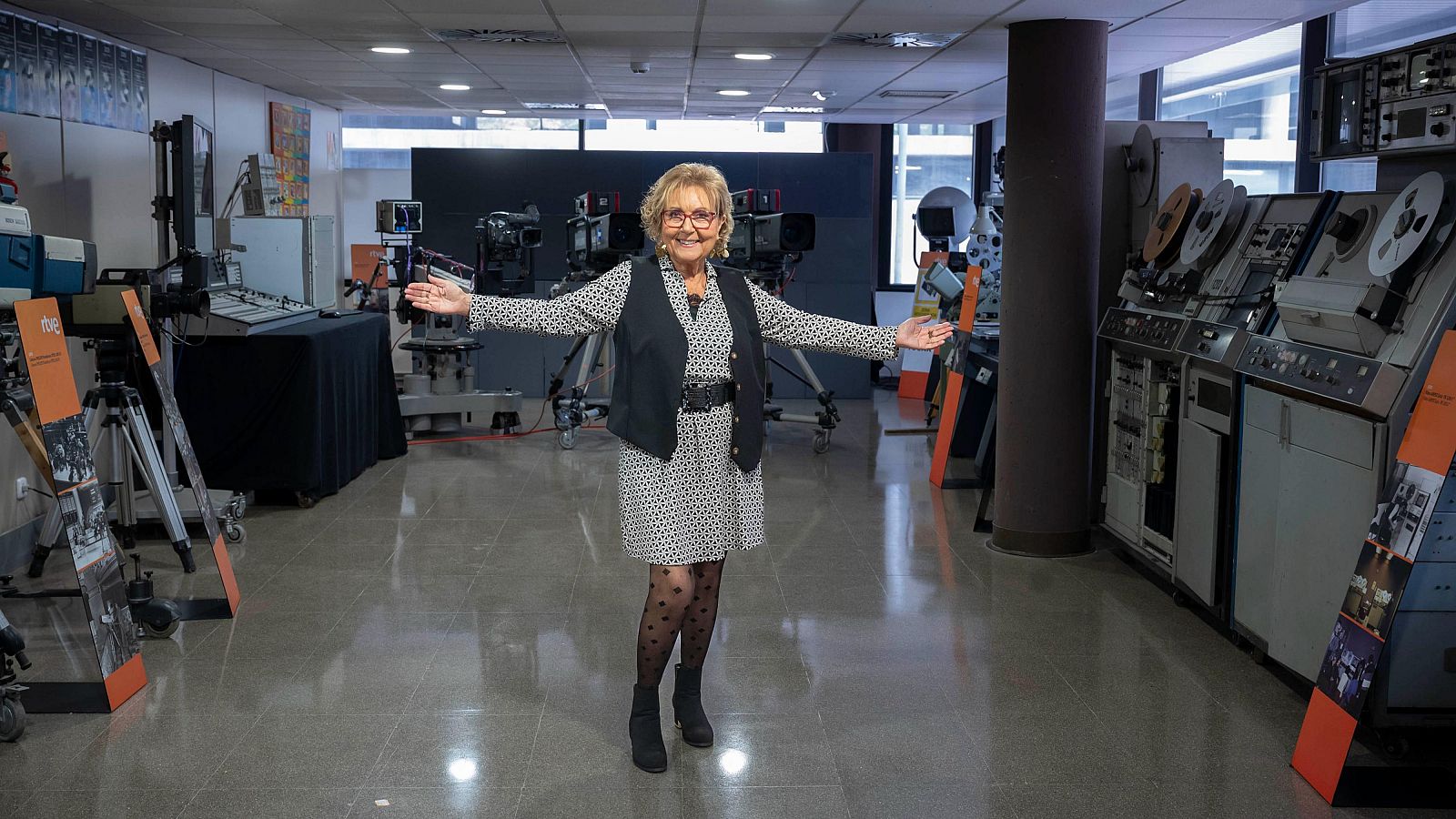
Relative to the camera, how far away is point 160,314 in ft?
15.8

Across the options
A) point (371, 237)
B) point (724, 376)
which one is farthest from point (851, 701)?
point (371, 237)

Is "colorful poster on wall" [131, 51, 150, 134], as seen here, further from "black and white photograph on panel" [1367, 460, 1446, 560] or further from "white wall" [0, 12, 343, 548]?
"black and white photograph on panel" [1367, 460, 1446, 560]

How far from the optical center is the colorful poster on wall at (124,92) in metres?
6.12

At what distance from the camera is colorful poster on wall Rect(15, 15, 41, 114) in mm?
5141

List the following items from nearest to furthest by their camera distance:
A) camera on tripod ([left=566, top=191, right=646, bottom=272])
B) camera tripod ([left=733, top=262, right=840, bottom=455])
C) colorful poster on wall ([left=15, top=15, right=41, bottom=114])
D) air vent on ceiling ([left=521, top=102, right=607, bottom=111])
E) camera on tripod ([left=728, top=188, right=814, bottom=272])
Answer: colorful poster on wall ([left=15, top=15, right=41, bottom=114]) → camera on tripod ([left=566, top=191, right=646, bottom=272]) → camera on tripod ([left=728, top=188, right=814, bottom=272]) → camera tripod ([left=733, top=262, right=840, bottom=455]) → air vent on ceiling ([left=521, top=102, right=607, bottom=111])

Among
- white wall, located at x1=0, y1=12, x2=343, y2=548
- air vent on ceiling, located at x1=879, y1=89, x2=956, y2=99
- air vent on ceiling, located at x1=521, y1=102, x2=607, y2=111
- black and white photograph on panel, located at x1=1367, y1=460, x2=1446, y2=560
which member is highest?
air vent on ceiling, located at x1=521, y1=102, x2=607, y2=111

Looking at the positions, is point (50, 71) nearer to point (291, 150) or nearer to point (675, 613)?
point (291, 150)

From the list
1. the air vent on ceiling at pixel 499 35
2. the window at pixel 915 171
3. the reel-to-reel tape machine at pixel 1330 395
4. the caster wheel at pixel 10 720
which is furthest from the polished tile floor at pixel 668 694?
the window at pixel 915 171

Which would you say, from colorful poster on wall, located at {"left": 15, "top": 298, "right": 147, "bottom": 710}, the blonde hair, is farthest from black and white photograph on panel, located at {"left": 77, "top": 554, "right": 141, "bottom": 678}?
the blonde hair

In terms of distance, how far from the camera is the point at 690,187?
2.99 metres

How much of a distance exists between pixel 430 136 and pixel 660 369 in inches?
381

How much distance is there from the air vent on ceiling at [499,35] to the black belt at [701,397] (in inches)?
148

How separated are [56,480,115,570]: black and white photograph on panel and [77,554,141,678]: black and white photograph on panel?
0.03 m

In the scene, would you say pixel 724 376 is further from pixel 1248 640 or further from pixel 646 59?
pixel 646 59
